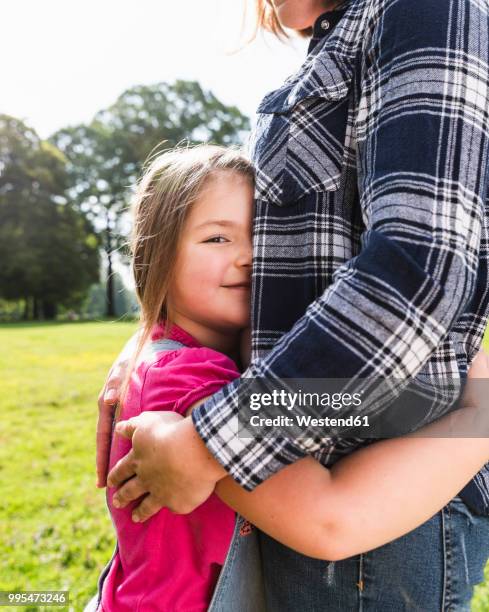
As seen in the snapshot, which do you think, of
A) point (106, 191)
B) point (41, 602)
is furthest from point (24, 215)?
point (41, 602)

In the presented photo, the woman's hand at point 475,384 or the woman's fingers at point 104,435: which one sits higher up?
the woman's hand at point 475,384

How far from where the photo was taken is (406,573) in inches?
45.9

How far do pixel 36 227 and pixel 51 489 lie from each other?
3047 cm

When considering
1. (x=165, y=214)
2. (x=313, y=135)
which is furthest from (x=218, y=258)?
(x=313, y=135)

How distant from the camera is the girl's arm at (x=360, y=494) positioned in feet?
3.43

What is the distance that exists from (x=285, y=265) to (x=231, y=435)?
1.36 ft

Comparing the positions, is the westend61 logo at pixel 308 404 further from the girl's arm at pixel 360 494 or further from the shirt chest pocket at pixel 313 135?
the shirt chest pocket at pixel 313 135

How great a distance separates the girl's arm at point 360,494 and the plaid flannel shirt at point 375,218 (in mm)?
76

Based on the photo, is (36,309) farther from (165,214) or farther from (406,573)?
(406,573)

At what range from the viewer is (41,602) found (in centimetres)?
341

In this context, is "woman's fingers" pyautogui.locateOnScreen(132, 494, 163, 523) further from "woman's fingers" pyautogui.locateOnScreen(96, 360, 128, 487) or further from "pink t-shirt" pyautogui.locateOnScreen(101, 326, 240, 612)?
"woman's fingers" pyautogui.locateOnScreen(96, 360, 128, 487)

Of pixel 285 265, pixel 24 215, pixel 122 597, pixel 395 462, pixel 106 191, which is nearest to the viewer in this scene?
pixel 395 462

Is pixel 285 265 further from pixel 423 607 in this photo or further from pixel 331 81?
pixel 423 607

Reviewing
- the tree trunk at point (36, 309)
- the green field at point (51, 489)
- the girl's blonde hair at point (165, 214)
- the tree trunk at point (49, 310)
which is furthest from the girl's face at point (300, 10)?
the tree trunk at point (49, 310)
